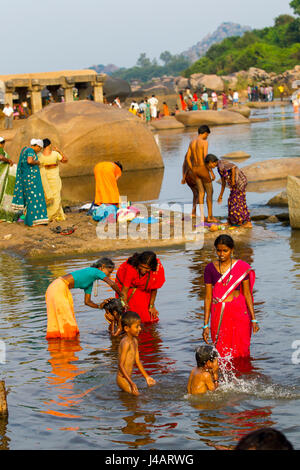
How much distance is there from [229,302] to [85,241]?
5.83 meters

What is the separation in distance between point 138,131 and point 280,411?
14691mm

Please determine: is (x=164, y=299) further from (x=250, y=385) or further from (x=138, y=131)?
(x=138, y=131)

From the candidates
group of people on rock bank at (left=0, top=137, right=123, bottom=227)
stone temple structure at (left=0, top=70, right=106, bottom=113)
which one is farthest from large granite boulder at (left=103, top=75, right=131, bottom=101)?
group of people on rock bank at (left=0, top=137, right=123, bottom=227)

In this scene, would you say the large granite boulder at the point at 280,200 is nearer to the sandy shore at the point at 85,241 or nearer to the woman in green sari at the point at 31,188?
the sandy shore at the point at 85,241

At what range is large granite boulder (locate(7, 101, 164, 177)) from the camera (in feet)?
62.4

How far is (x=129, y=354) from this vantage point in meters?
6.29

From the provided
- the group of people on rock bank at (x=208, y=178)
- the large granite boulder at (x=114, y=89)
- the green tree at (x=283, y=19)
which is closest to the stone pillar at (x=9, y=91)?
the large granite boulder at (x=114, y=89)

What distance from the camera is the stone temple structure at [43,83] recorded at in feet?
103

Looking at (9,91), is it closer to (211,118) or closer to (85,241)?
(211,118)

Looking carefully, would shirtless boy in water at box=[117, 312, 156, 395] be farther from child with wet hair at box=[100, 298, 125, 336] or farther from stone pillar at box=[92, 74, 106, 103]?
stone pillar at box=[92, 74, 106, 103]

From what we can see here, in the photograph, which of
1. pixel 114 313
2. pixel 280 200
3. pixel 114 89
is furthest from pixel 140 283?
pixel 114 89

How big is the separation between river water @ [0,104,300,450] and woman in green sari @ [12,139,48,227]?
5.61 ft

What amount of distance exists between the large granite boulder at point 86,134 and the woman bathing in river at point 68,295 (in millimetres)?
11429
